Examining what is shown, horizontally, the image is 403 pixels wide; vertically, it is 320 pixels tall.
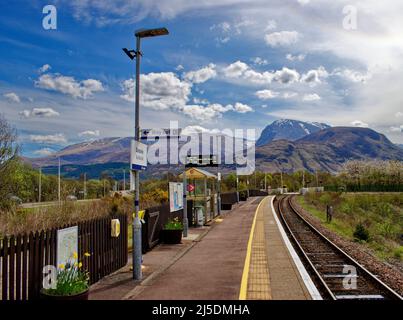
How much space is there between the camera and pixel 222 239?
16.8 meters

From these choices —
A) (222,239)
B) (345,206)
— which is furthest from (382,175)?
(222,239)

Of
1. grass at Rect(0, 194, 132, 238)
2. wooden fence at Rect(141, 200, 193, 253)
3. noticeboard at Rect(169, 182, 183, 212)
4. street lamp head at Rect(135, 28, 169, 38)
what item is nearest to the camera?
street lamp head at Rect(135, 28, 169, 38)

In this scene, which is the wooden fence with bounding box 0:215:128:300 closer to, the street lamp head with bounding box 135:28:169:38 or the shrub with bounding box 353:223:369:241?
the street lamp head with bounding box 135:28:169:38

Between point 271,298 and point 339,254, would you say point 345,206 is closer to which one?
point 339,254

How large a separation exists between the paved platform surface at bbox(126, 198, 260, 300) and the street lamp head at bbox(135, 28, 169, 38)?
5997 millimetres

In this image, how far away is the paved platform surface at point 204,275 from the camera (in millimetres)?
8247

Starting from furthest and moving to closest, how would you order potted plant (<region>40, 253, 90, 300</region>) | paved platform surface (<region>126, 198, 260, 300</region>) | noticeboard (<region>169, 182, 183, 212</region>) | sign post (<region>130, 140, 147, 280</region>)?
noticeboard (<region>169, 182, 183, 212</region>) < sign post (<region>130, 140, 147, 280</region>) < paved platform surface (<region>126, 198, 260, 300</region>) < potted plant (<region>40, 253, 90, 300</region>)

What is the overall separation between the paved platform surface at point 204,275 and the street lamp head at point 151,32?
600 cm

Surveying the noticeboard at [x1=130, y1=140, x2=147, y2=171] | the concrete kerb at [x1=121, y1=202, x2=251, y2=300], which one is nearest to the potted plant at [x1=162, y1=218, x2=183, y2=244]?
the concrete kerb at [x1=121, y1=202, x2=251, y2=300]

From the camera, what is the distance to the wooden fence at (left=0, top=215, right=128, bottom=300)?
647 cm

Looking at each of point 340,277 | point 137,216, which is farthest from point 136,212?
point 340,277

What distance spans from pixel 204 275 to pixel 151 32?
6169mm

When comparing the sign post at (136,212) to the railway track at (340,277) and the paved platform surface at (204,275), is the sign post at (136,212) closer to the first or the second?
the paved platform surface at (204,275)

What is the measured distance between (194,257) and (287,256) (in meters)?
2.92
